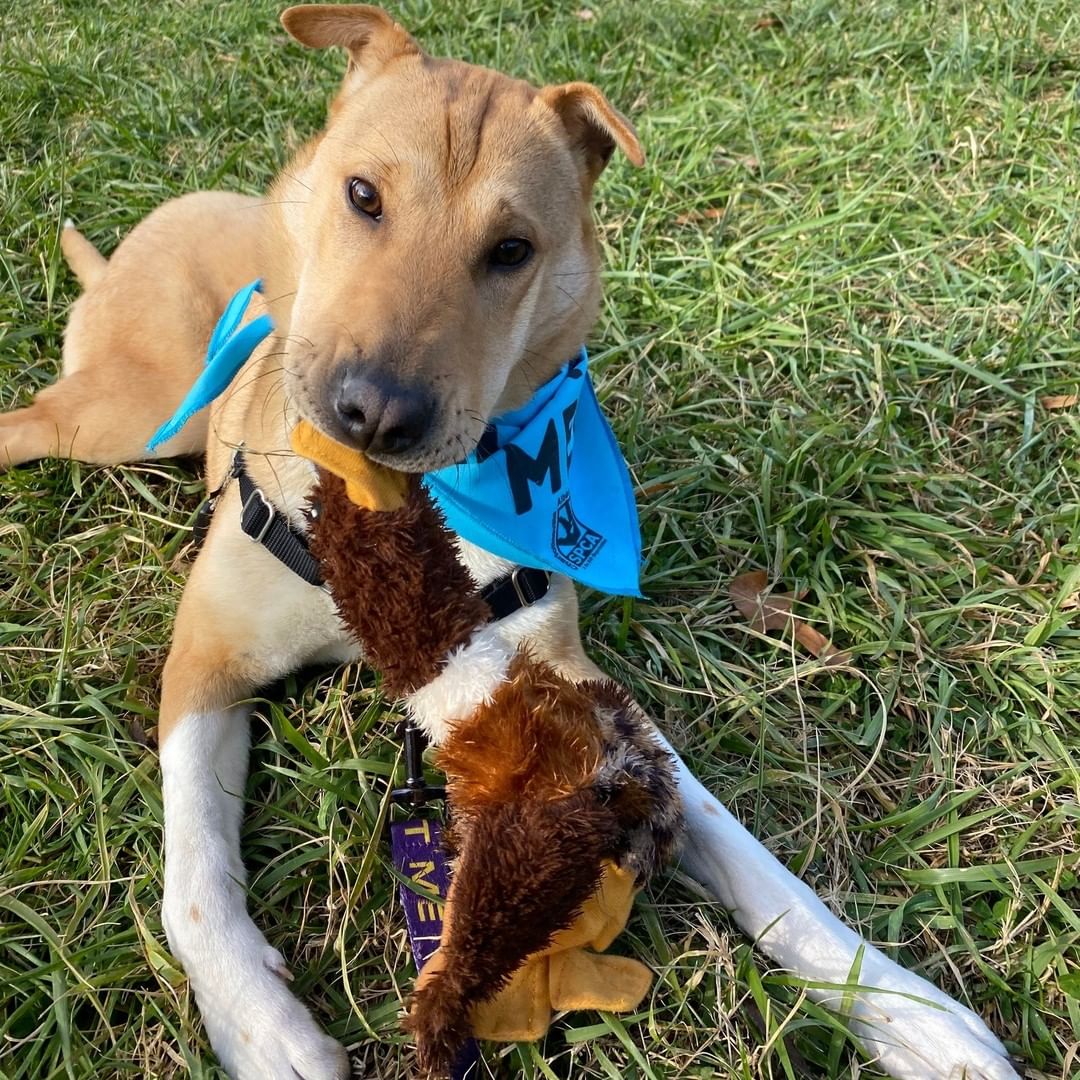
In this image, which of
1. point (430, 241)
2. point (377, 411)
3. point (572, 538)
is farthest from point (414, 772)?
point (430, 241)

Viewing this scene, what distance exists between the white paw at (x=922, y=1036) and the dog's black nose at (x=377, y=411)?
165 cm

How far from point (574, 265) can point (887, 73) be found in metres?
3.80

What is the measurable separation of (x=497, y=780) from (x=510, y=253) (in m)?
1.28

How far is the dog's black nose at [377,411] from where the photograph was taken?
1.78 m

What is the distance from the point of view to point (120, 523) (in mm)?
3105

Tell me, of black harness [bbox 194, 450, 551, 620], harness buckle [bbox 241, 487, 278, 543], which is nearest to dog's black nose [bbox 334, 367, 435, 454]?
black harness [bbox 194, 450, 551, 620]

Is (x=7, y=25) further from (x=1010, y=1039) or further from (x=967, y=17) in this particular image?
(x=1010, y=1039)

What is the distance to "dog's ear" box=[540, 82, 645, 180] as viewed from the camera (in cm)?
237

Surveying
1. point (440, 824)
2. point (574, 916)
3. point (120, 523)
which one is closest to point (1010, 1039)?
point (574, 916)

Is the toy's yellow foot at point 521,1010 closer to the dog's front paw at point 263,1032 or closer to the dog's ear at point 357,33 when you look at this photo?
the dog's front paw at point 263,1032

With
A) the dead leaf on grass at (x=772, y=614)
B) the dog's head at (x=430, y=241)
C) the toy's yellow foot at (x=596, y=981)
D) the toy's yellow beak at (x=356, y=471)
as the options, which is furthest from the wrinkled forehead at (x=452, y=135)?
the toy's yellow foot at (x=596, y=981)

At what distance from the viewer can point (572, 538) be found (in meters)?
2.47

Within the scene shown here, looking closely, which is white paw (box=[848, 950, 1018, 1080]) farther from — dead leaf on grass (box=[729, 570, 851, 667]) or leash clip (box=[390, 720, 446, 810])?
leash clip (box=[390, 720, 446, 810])

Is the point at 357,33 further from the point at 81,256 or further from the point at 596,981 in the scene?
the point at 596,981
